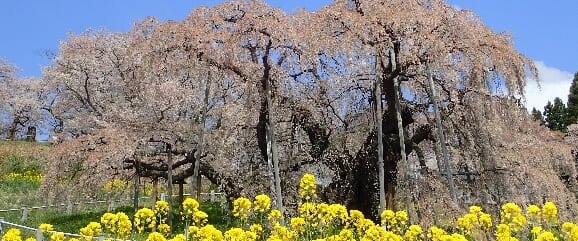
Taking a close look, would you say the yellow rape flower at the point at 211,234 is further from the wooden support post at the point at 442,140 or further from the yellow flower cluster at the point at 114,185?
the yellow flower cluster at the point at 114,185

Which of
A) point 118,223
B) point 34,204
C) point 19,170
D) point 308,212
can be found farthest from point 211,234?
point 19,170

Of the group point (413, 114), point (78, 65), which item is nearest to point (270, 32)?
point (413, 114)

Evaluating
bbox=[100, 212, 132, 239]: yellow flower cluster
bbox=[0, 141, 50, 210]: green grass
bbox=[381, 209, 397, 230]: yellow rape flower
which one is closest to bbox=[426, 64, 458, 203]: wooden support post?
bbox=[381, 209, 397, 230]: yellow rape flower

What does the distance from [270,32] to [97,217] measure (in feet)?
29.1

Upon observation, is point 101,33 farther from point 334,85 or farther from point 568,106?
point 568,106

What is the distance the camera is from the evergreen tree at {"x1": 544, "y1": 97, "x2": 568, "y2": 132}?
3712 centimetres

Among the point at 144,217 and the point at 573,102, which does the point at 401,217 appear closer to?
the point at 144,217

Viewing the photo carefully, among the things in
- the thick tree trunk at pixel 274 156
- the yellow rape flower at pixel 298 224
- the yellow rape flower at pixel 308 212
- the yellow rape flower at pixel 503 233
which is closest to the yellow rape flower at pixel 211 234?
the yellow rape flower at pixel 298 224

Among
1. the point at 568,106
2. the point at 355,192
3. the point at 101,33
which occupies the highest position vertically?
the point at 101,33

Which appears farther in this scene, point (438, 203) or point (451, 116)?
point (451, 116)

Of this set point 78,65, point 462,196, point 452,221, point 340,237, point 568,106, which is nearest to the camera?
point 340,237

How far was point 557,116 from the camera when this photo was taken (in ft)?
125

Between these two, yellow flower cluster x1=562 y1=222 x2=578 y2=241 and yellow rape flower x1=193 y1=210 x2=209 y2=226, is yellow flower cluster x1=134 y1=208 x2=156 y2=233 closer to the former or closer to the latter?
yellow rape flower x1=193 y1=210 x2=209 y2=226

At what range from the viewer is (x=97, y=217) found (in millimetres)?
17047
